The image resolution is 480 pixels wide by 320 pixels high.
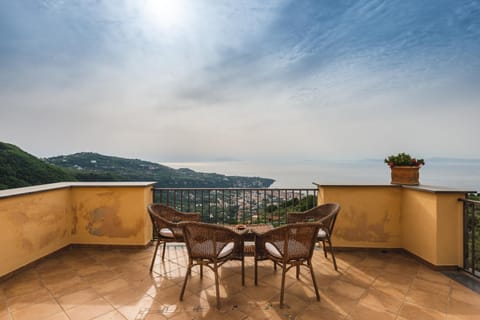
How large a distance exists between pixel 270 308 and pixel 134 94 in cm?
533

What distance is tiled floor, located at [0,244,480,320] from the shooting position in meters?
1.74

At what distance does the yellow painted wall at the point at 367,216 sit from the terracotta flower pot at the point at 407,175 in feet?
0.48

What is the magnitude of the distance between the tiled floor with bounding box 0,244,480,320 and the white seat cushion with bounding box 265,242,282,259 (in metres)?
0.42

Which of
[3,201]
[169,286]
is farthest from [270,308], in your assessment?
[3,201]

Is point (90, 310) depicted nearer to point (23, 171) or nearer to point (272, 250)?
point (272, 250)

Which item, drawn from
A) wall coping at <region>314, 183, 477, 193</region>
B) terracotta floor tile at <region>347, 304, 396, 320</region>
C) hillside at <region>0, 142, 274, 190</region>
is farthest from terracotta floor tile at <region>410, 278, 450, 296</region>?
hillside at <region>0, 142, 274, 190</region>

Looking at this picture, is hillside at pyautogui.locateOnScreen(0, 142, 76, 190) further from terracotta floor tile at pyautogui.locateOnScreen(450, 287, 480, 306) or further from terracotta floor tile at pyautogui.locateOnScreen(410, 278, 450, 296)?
terracotta floor tile at pyautogui.locateOnScreen(450, 287, 480, 306)

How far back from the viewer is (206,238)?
1935 mm

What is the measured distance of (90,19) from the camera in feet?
12.8

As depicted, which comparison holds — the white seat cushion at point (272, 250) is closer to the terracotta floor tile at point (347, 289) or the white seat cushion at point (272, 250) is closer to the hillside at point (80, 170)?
the terracotta floor tile at point (347, 289)

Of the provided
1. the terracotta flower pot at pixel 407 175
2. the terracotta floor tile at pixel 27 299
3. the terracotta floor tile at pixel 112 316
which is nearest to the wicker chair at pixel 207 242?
the terracotta floor tile at pixel 112 316

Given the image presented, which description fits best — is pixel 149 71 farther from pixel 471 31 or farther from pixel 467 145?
pixel 467 145

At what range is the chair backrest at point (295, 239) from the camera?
1871mm

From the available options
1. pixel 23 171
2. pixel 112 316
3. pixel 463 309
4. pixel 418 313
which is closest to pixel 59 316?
pixel 112 316
